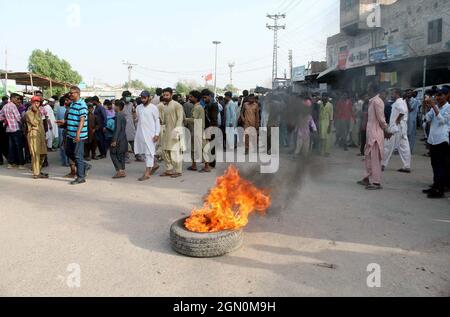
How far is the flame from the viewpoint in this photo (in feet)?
13.4

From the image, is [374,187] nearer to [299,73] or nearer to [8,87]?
[8,87]

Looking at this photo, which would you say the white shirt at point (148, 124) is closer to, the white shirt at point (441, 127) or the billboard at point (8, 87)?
the white shirt at point (441, 127)

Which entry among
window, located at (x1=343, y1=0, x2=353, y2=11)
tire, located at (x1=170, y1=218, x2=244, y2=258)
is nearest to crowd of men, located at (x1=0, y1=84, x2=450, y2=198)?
tire, located at (x1=170, y1=218, x2=244, y2=258)

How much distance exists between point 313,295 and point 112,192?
4.52 metres

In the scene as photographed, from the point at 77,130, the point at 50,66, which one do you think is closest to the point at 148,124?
the point at 77,130

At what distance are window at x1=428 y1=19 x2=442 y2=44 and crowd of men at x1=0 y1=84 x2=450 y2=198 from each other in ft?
39.5

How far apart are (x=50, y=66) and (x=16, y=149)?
45.6 metres

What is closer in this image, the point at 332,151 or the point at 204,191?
the point at 204,191

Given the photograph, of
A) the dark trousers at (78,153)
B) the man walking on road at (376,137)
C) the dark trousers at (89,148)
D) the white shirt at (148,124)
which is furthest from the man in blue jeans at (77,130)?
the man walking on road at (376,137)

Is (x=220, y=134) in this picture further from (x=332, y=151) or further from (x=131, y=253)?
(x=131, y=253)

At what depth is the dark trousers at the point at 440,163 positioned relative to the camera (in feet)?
20.2

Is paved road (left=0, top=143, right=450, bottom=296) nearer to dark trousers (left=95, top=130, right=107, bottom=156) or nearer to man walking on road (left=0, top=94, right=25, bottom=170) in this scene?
man walking on road (left=0, top=94, right=25, bottom=170)
